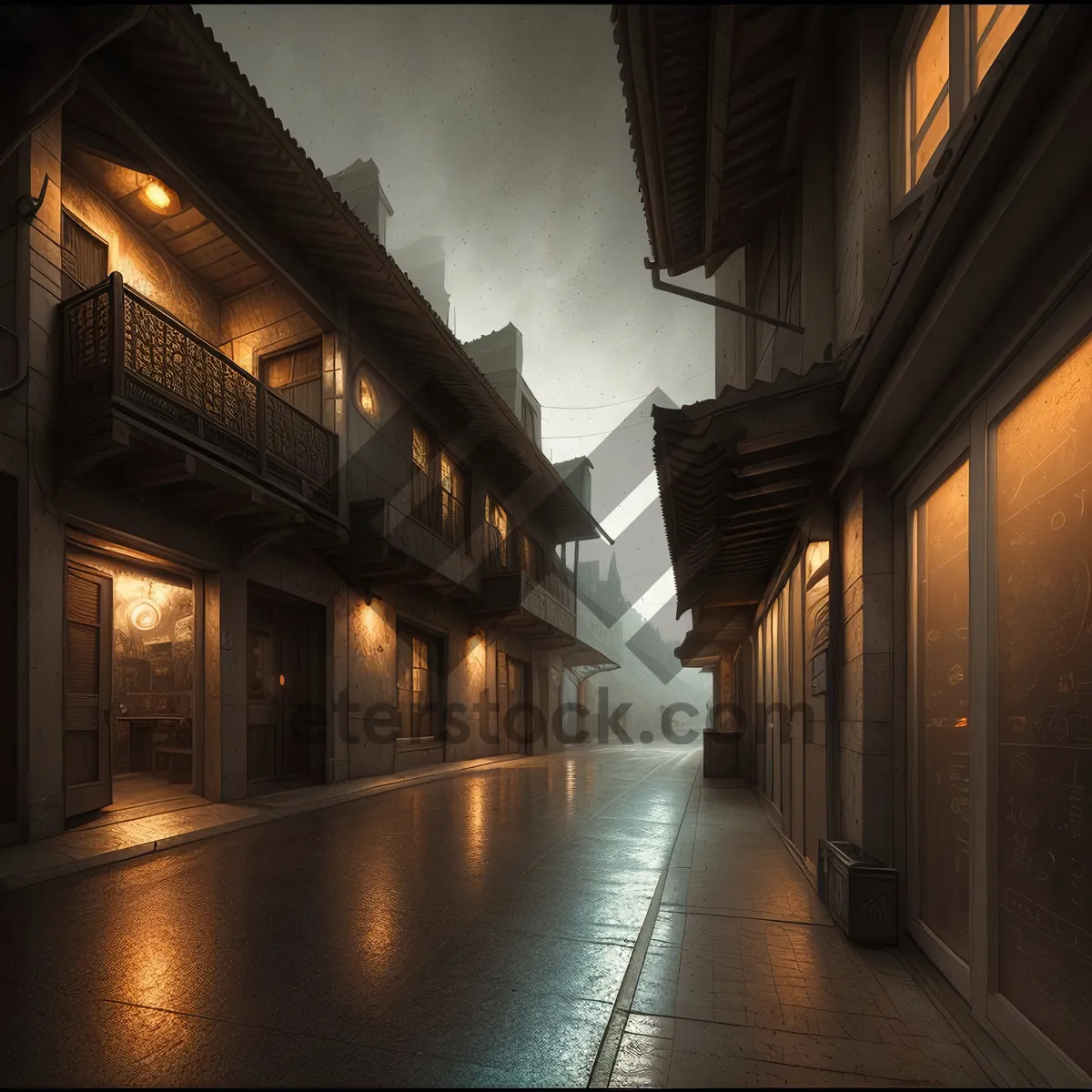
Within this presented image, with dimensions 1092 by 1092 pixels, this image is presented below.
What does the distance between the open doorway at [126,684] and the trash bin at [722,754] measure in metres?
9.30

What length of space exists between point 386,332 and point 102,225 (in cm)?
528

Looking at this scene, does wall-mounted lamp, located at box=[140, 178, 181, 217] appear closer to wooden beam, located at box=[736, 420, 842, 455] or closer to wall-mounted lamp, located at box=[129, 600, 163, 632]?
wall-mounted lamp, located at box=[129, 600, 163, 632]

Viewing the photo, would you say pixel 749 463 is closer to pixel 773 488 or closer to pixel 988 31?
pixel 773 488

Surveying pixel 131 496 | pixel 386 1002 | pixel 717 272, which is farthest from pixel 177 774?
pixel 717 272

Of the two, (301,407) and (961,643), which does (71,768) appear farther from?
(961,643)

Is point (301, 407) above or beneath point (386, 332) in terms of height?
beneath

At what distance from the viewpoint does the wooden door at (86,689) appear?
7906mm

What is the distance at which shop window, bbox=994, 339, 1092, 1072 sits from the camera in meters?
2.44

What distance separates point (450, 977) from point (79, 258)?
1006cm

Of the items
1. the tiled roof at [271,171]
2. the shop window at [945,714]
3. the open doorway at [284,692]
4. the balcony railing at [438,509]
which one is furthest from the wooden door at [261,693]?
the shop window at [945,714]

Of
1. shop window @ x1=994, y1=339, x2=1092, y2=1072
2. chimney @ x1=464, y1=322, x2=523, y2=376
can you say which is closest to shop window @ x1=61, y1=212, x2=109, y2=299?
shop window @ x1=994, y1=339, x2=1092, y2=1072

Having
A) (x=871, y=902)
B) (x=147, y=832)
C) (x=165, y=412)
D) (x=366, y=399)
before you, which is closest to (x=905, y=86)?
(x=871, y=902)

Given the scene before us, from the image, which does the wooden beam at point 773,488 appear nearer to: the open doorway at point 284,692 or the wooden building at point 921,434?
the wooden building at point 921,434

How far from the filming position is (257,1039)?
302 centimetres
